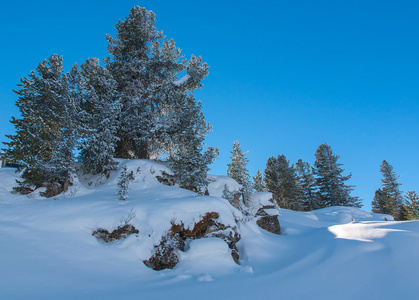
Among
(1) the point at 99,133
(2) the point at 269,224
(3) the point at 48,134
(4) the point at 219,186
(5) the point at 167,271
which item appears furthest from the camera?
(4) the point at 219,186

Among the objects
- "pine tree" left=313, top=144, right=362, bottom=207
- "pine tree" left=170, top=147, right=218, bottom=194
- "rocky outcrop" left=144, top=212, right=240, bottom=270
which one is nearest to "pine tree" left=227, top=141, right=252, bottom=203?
"pine tree" left=170, top=147, right=218, bottom=194

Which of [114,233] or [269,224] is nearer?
[114,233]

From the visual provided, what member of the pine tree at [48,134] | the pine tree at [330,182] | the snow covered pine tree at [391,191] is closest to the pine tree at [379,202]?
the snow covered pine tree at [391,191]

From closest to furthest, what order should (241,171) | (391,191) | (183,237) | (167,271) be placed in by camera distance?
1. (167,271)
2. (183,237)
3. (241,171)
4. (391,191)

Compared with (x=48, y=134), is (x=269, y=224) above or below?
below

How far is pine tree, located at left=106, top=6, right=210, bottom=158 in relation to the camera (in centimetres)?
1312

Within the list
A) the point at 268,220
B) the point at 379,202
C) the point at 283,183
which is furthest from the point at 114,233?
the point at 379,202

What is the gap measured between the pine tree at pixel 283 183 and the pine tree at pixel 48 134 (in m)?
28.9

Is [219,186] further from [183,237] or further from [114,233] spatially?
[114,233]

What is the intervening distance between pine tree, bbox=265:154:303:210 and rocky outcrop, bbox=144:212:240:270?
25.9 meters

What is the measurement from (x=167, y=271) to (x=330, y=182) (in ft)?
113

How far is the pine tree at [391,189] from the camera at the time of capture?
2980cm

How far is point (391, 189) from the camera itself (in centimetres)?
3141

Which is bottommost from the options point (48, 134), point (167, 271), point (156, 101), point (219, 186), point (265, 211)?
point (167, 271)
